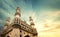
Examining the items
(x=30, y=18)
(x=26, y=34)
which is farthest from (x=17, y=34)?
(x=30, y=18)

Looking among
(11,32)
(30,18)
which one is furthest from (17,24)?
(30,18)

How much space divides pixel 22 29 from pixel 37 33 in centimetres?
425

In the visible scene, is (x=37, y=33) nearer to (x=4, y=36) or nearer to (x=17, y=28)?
(x=17, y=28)

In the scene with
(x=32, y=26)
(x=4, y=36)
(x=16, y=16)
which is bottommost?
(x=4, y=36)

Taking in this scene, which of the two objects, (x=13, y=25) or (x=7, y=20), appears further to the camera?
(x=7, y=20)

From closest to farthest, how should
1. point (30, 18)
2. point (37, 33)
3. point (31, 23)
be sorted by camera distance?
point (37, 33)
point (31, 23)
point (30, 18)

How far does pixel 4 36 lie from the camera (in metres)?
31.0

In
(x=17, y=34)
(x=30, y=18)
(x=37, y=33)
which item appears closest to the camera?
(x=17, y=34)

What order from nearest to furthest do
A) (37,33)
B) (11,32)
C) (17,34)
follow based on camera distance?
(17,34)
(11,32)
(37,33)

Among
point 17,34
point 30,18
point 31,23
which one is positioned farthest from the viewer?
point 30,18

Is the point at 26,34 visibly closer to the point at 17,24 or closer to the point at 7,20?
the point at 17,24

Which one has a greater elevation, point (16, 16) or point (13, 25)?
point (16, 16)

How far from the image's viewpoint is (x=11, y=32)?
28.6m

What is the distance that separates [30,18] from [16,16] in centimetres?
677
